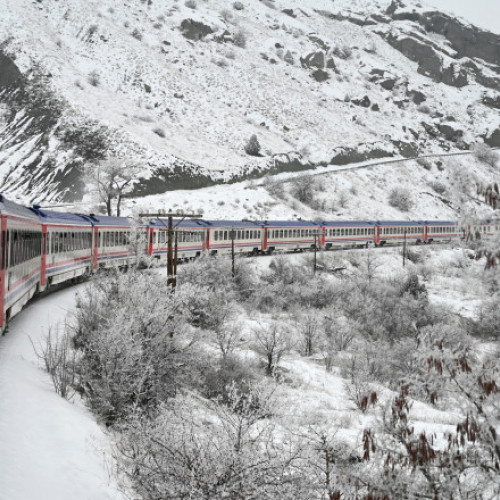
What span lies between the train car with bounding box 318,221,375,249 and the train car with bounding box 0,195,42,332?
1320 inches

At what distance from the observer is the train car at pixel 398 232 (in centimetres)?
5150

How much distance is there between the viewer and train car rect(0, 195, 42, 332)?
985 cm

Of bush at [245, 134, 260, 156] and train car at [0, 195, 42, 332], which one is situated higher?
bush at [245, 134, 260, 156]

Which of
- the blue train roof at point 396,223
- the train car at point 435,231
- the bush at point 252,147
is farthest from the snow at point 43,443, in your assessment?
Result: the bush at point 252,147

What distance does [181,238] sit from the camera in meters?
31.5

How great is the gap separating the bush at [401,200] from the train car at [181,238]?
4519 cm

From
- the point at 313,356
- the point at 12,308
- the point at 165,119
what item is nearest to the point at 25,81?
the point at 165,119

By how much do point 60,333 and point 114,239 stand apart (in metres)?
13.0

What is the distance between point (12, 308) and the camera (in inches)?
448

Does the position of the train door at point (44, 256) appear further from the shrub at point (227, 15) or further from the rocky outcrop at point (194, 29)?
the shrub at point (227, 15)

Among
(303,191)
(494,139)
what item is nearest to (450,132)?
(494,139)

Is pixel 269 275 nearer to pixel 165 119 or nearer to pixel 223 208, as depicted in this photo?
pixel 223 208

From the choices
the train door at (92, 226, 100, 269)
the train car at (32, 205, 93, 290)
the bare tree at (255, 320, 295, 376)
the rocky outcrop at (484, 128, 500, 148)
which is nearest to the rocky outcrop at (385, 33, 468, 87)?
the rocky outcrop at (484, 128, 500, 148)

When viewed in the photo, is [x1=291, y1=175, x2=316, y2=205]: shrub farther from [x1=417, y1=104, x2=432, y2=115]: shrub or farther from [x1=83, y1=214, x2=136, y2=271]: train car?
[x1=417, y1=104, x2=432, y2=115]: shrub
